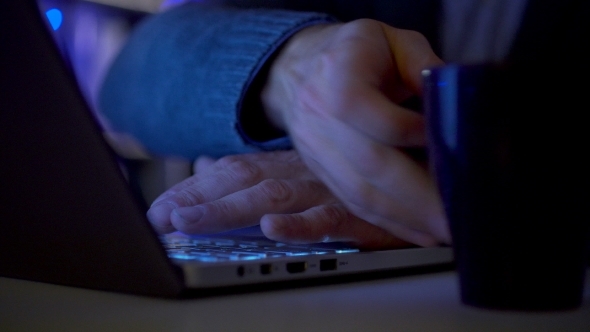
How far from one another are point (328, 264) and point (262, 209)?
159mm

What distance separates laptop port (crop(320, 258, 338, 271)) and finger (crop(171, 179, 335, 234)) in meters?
0.14

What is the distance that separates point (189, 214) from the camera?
0.51m

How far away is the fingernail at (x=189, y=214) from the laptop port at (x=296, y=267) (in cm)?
13

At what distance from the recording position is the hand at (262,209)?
1.68ft

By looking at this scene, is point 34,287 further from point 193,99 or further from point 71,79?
point 193,99

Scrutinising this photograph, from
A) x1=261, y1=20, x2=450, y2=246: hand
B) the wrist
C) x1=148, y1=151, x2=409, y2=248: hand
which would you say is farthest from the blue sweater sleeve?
x1=261, y1=20, x2=450, y2=246: hand

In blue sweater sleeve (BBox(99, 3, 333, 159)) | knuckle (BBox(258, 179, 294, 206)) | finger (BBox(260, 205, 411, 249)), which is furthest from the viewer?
blue sweater sleeve (BBox(99, 3, 333, 159))

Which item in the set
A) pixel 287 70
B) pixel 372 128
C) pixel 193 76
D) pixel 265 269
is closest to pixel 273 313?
pixel 265 269

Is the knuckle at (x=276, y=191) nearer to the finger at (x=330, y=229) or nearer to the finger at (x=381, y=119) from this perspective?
the finger at (x=330, y=229)

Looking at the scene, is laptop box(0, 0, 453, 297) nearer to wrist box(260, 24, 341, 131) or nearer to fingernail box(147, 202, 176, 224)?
fingernail box(147, 202, 176, 224)

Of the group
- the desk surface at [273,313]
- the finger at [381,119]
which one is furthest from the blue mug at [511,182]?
the finger at [381,119]

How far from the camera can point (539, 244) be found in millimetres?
276

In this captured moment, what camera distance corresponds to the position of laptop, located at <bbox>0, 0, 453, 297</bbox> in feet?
1.09

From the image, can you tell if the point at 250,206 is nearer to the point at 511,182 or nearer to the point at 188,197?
the point at 188,197
